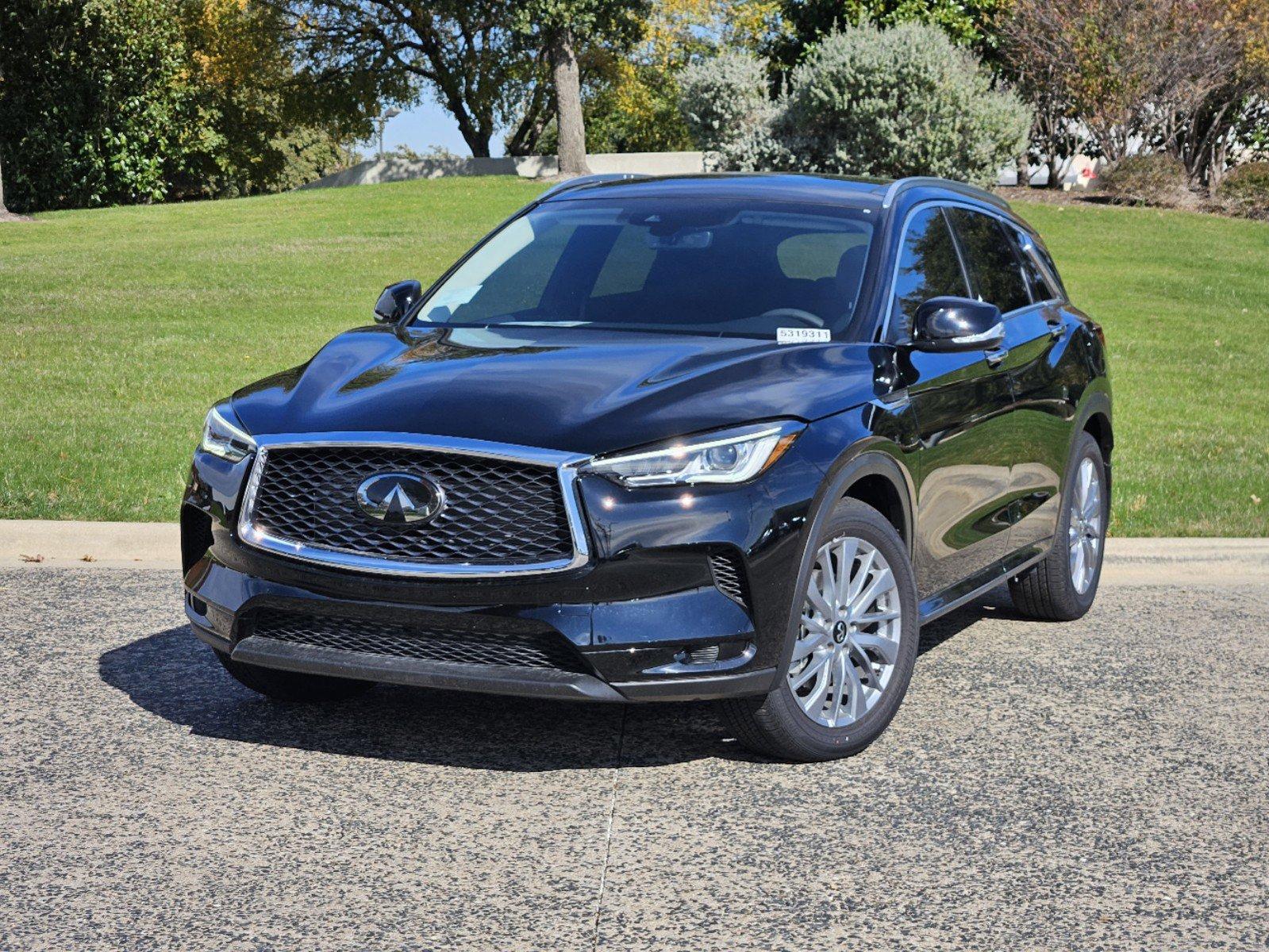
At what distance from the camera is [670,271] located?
19.7 ft

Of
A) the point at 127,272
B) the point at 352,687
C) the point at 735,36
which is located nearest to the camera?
the point at 352,687

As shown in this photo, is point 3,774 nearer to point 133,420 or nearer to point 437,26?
point 133,420

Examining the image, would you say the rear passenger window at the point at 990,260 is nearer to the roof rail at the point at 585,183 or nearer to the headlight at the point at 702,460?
the roof rail at the point at 585,183

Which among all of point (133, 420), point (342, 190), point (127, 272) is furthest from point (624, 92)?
point (133, 420)

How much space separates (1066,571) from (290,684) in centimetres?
338

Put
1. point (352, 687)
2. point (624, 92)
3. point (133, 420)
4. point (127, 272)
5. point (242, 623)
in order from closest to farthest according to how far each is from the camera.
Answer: point (242, 623) < point (352, 687) < point (133, 420) < point (127, 272) < point (624, 92)

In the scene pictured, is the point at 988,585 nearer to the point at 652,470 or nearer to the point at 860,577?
the point at 860,577

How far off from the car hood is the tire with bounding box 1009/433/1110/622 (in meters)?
2.05

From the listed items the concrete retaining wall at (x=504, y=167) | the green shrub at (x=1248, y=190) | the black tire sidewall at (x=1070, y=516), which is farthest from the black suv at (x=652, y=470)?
the concrete retaining wall at (x=504, y=167)

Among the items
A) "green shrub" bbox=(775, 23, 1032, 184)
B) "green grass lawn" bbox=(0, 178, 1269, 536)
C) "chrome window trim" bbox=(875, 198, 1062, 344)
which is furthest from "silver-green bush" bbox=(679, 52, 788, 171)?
"chrome window trim" bbox=(875, 198, 1062, 344)

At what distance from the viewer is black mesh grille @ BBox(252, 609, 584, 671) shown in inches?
179

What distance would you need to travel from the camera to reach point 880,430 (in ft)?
17.0

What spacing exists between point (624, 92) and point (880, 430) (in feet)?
168

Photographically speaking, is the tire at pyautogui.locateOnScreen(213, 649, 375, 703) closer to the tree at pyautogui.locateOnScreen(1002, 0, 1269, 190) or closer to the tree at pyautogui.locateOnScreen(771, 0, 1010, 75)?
the tree at pyautogui.locateOnScreen(1002, 0, 1269, 190)
